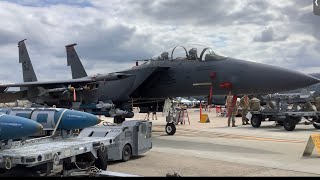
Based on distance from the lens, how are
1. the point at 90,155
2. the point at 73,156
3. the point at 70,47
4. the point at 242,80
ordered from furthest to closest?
1. the point at 70,47
2. the point at 242,80
3. the point at 90,155
4. the point at 73,156

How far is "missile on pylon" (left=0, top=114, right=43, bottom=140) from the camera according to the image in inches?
199

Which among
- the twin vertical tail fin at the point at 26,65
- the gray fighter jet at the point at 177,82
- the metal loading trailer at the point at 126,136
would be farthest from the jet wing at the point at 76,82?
the twin vertical tail fin at the point at 26,65

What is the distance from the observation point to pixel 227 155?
28.5 feet

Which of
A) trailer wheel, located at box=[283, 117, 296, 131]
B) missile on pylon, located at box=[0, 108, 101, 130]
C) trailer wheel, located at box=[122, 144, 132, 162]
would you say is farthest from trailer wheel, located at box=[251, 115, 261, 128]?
missile on pylon, located at box=[0, 108, 101, 130]

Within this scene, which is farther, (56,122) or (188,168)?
(188,168)

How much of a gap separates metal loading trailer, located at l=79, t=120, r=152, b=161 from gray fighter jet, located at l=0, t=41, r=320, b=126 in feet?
11.6

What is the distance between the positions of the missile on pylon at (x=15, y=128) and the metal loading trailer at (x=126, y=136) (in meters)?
2.59

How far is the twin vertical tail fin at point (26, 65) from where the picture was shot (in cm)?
2184

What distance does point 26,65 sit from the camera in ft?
71.9

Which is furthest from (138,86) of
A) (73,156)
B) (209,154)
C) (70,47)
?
(70,47)

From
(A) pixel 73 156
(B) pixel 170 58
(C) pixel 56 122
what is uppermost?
(B) pixel 170 58

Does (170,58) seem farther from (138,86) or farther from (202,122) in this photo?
(202,122)

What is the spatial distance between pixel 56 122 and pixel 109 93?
762 centimetres

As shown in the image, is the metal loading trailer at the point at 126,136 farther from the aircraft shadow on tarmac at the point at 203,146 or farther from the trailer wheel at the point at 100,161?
the aircraft shadow on tarmac at the point at 203,146
